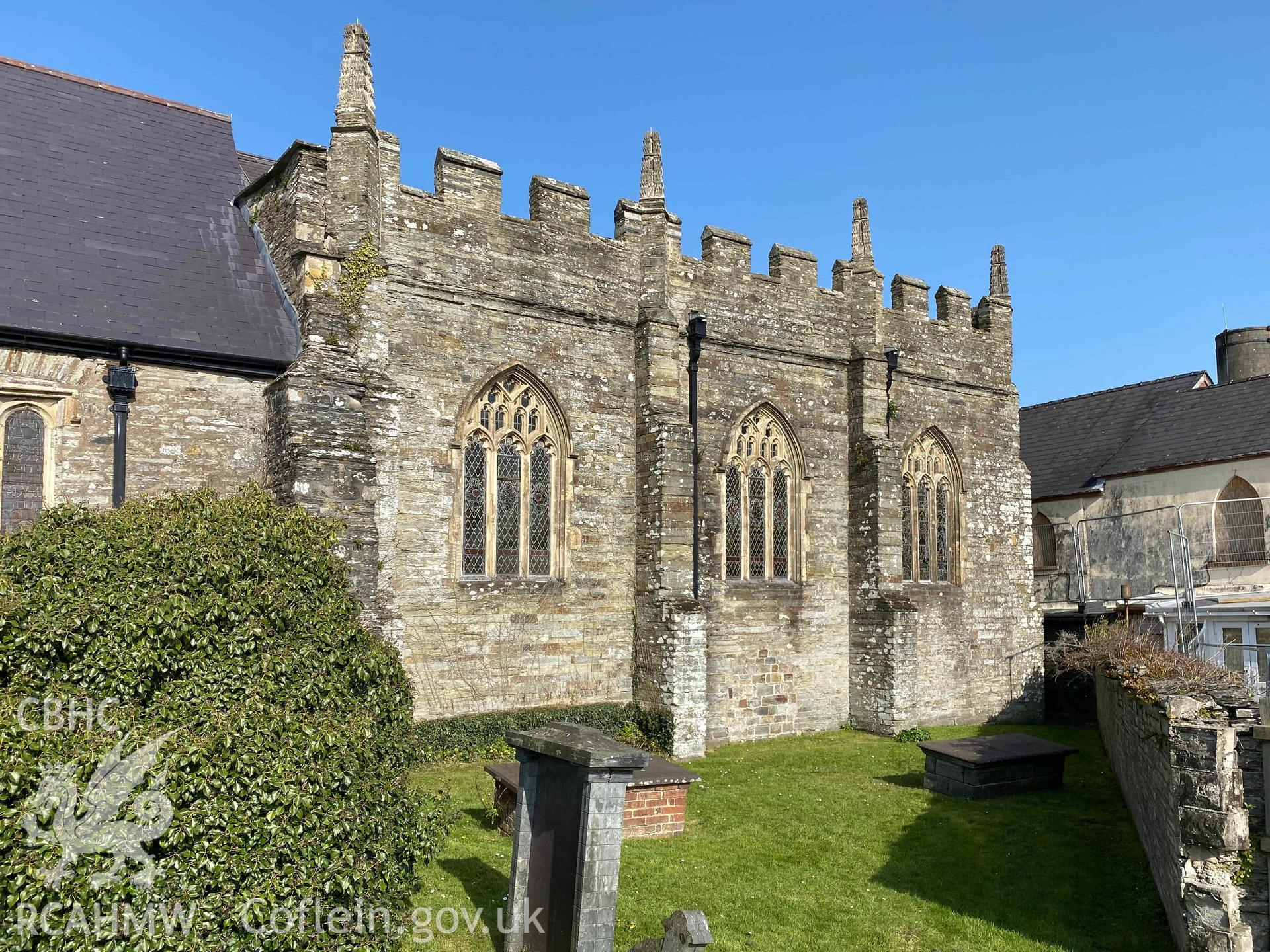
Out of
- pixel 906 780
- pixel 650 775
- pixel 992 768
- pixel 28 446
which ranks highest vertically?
pixel 28 446

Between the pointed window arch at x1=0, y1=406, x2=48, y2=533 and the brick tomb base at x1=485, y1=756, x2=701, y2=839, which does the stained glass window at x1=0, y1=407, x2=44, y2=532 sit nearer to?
the pointed window arch at x1=0, y1=406, x2=48, y2=533

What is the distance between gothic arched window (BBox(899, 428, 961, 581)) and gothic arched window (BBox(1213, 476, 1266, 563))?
5.99 meters

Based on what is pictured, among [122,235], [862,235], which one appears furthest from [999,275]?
[122,235]

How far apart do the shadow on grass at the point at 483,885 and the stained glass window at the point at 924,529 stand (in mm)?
13048

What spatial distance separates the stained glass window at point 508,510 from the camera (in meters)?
14.0

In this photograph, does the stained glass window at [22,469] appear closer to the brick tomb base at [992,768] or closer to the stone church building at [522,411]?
the stone church building at [522,411]

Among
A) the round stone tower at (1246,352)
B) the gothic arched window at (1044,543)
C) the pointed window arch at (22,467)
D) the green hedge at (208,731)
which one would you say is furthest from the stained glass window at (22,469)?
the round stone tower at (1246,352)

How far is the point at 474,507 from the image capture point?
542 inches

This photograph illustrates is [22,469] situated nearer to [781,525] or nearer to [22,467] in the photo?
[22,467]

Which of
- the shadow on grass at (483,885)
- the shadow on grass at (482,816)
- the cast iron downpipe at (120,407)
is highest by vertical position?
the cast iron downpipe at (120,407)

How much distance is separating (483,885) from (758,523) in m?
9.94

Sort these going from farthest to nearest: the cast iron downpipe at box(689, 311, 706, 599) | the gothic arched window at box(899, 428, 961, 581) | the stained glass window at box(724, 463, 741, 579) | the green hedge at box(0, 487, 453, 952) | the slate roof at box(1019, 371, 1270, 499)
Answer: the slate roof at box(1019, 371, 1270, 499), the gothic arched window at box(899, 428, 961, 581), the stained glass window at box(724, 463, 741, 579), the cast iron downpipe at box(689, 311, 706, 599), the green hedge at box(0, 487, 453, 952)

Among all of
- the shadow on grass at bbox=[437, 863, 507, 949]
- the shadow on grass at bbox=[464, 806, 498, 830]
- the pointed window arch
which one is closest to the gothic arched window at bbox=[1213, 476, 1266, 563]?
the shadow on grass at bbox=[464, 806, 498, 830]

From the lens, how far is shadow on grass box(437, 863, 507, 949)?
289 inches
